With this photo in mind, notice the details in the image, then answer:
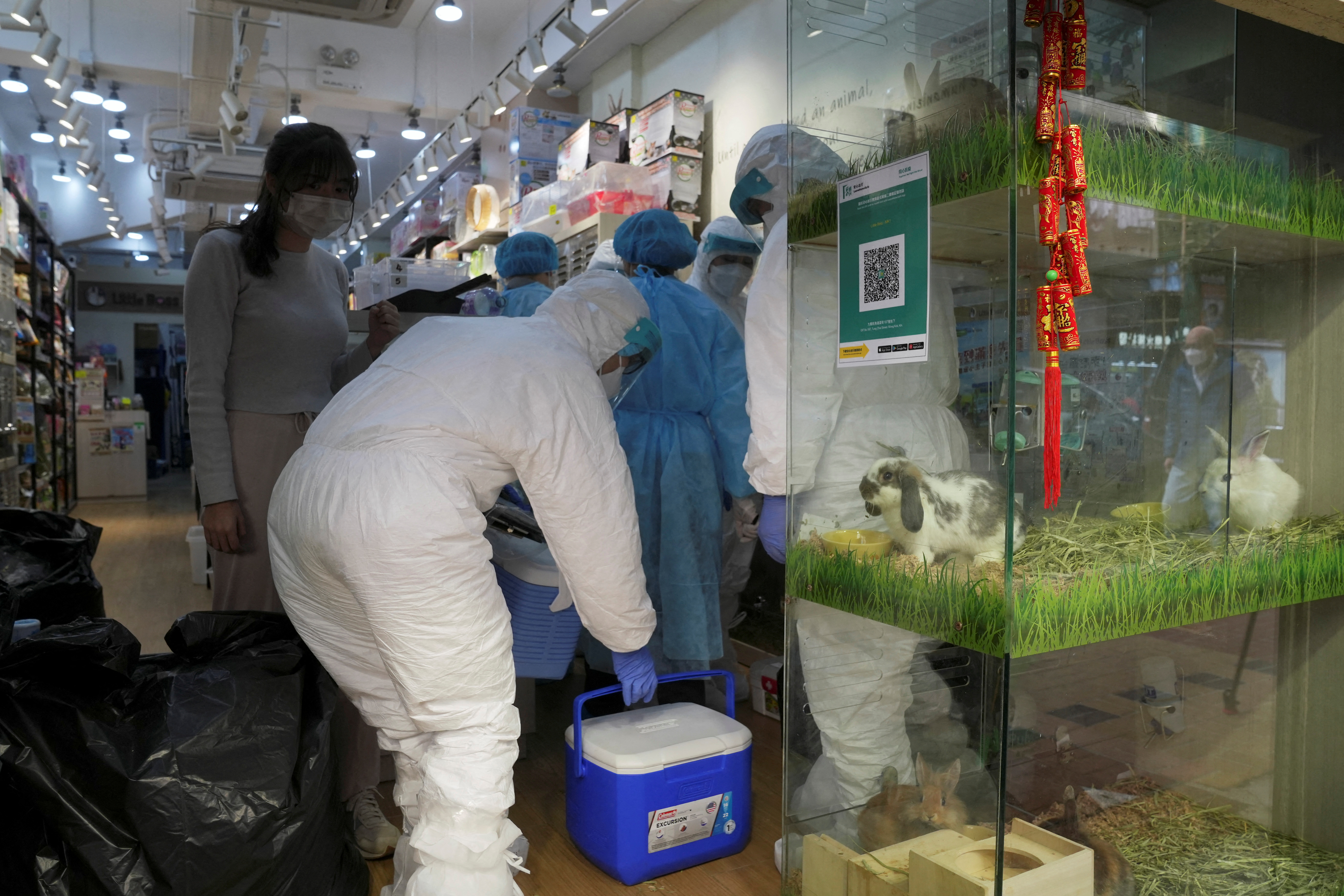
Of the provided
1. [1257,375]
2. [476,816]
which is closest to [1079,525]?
[1257,375]

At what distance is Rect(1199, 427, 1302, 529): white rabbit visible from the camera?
1638mm

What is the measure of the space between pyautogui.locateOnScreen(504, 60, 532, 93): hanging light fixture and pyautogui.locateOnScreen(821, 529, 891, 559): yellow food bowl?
392 centimetres

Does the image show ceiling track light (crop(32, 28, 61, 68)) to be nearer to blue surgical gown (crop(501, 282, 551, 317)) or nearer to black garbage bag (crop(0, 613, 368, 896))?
blue surgical gown (crop(501, 282, 551, 317))

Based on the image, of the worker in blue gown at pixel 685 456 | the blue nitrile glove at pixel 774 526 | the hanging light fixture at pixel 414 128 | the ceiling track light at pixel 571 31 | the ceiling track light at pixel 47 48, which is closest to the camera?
the blue nitrile glove at pixel 774 526

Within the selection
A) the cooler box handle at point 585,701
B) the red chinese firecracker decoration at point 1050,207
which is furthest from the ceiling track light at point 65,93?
the red chinese firecracker decoration at point 1050,207

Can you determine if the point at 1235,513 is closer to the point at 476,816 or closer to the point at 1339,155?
the point at 1339,155

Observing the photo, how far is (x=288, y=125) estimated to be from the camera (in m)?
2.20

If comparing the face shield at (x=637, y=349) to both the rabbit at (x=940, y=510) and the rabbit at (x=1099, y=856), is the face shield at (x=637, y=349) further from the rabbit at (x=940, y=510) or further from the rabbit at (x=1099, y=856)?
the rabbit at (x=1099, y=856)

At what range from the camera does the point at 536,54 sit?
4539 mm

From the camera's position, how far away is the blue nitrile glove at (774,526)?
80.1 inches

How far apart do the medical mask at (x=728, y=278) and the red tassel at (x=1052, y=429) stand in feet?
6.28

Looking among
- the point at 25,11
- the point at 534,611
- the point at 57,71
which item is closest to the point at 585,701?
the point at 534,611

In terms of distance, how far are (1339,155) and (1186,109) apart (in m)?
0.50

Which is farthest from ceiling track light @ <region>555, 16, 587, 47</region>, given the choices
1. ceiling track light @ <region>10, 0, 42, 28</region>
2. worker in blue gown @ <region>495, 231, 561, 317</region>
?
ceiling track light @ <region>10, 0, 42, 28</region>
